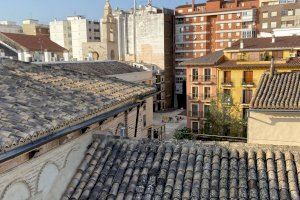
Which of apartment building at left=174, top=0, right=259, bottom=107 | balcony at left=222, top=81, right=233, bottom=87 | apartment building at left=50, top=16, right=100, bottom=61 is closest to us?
balcony at left=222, top=81, right=233, bottom=87

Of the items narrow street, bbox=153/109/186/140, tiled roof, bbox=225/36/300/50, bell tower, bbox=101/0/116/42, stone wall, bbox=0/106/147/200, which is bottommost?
narrow street, bbox=153/109/186/140

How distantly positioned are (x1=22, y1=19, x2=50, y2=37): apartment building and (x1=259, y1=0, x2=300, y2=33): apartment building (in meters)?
59.7

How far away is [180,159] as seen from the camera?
7031 mm

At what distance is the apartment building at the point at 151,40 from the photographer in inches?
2756

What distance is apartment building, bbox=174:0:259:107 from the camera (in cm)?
6475

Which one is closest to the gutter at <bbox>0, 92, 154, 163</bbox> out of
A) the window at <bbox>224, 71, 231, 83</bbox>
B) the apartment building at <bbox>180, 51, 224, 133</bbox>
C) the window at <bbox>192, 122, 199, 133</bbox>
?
the window at <bbox>224, 71, 231, 83</bbox>

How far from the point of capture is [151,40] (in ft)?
233

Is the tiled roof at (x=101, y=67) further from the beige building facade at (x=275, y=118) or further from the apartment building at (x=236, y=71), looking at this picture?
the beige building facade at (x=275, y=118)

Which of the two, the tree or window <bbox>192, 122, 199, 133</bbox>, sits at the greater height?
the tree

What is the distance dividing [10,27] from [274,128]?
313ft

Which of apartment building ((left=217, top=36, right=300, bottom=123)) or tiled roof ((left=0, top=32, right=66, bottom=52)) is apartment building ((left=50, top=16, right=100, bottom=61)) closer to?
tiled roof ((left=0, top=32, right=66, bottom=52))

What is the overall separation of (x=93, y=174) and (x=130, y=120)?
5.07 m

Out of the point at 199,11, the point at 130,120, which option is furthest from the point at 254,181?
the point at 199,11

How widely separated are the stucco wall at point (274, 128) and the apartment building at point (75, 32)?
224 feet
